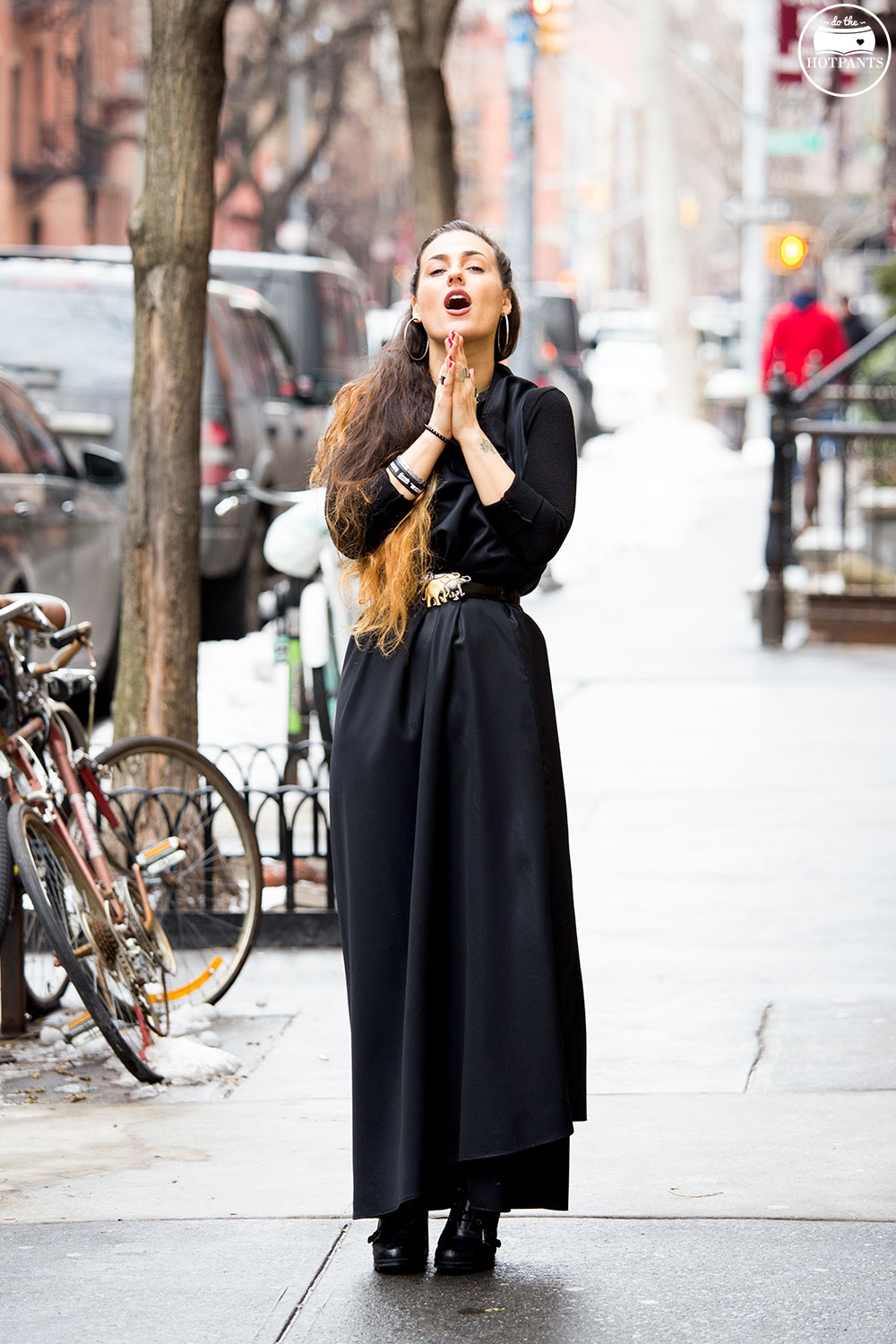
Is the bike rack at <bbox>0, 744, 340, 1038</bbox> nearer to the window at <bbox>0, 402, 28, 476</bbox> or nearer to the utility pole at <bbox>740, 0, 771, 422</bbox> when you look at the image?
the window at <bbox>0, 402, 28, 476</bbox>

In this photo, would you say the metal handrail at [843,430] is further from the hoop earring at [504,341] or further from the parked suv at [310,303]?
the hoop earring at [504,341]

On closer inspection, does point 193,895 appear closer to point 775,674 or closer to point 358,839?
point 358,839

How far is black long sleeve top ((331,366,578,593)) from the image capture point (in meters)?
4.09

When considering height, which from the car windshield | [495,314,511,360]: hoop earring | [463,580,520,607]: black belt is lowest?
[463,580,520,607]: black belt

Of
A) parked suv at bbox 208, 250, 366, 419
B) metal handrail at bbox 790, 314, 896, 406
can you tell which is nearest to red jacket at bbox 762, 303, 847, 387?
parked suv at bbox 208, 250, 366, 419

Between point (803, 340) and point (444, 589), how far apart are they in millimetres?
16501

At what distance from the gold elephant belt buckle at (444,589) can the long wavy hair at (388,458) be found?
0.07ft

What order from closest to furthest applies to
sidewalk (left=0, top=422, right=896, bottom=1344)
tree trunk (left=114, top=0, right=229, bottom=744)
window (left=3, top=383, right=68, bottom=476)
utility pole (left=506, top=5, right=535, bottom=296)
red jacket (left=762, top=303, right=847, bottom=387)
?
sidewalk (left=0, top=422, right=896, bottom=1344) → tree trunk (left=114, top=0, right=229, bottom=744) → window (left=3, top=383, right=68, bottom=476) → utility pole (left=506, top=5, right=535, bottom=296) → red jacket (left=762, top=303, right=847, bottom=387)

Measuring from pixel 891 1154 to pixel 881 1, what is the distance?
17.8 m

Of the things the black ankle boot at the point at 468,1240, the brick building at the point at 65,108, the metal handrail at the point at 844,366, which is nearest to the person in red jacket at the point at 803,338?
the metal handrail at the point at 844,366

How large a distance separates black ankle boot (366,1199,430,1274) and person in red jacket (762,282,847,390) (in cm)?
1659

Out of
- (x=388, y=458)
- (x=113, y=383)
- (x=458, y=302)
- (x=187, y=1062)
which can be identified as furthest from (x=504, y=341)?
(x=113, y=383)

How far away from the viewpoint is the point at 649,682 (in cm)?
1209

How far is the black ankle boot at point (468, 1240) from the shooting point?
407 cm
